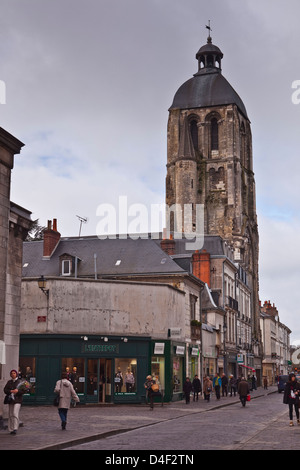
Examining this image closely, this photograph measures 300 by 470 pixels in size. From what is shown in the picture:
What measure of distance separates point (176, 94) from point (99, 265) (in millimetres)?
51737

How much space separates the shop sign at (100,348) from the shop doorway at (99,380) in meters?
0.43

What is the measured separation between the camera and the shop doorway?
29984mm

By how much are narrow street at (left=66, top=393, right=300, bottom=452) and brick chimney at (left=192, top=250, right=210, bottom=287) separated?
34.1 metres

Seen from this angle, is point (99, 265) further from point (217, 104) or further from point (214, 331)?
point (217, 104)

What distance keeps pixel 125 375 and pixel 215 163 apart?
59.5 metres

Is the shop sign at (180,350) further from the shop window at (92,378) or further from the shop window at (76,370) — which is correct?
the shop window at (76,370)

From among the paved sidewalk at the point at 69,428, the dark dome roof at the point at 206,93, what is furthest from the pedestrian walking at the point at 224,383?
the dark dome roof at the point at 206,93

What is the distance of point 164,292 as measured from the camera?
111 feet

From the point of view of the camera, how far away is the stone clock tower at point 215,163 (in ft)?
277

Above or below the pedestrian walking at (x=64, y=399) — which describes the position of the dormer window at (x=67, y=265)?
above

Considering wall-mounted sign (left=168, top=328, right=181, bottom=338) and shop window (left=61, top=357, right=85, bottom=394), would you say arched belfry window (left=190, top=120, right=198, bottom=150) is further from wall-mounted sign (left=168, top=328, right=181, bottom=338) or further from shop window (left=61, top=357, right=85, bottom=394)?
shop window (left=61, top=357, right=85, bottom=394)

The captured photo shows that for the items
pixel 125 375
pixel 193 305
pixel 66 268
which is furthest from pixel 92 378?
pixel 66 268

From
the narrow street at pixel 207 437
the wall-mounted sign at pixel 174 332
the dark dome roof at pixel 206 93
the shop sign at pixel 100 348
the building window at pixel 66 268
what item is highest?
the dark dome roof at pixel 206 93
